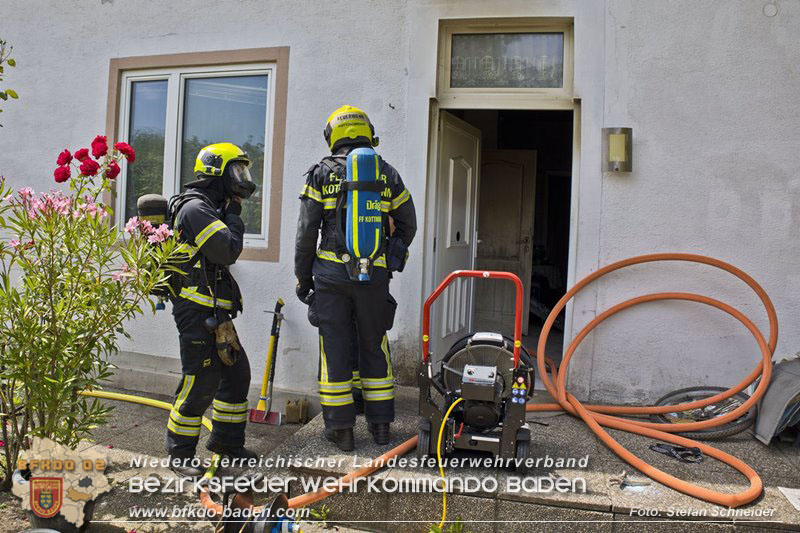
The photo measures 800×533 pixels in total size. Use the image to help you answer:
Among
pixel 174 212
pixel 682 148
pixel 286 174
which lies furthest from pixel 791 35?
pixel 174 212

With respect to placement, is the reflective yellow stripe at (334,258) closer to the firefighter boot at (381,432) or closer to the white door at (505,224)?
the firefighter boot at (381,432)

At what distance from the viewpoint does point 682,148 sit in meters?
4.54

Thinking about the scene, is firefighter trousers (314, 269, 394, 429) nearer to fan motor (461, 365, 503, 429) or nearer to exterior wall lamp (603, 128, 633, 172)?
fan motor (461, 365, 503, 429)

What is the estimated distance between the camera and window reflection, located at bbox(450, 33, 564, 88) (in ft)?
16.1

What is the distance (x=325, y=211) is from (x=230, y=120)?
235cm

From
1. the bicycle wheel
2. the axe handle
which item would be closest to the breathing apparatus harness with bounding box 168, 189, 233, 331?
the axe handle

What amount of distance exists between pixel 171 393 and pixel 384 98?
3233 mm

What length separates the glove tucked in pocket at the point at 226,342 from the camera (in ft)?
12.1

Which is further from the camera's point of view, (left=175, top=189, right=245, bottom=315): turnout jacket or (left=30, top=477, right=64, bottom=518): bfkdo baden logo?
(left=175, top=189, right=245, bottom=315): turnout jacket

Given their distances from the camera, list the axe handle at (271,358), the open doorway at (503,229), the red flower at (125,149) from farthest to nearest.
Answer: the open doorway at (503,229), the axe handle at (271,358), the red flower at (125,149)

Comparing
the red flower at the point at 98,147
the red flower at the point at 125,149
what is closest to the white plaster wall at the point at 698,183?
the red flower at the point at 125,149

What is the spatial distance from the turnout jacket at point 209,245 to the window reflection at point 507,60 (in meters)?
2.30

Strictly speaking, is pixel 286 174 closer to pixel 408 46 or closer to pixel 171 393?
pixel 408 46

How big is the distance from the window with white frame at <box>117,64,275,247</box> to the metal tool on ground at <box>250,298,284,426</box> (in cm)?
76
